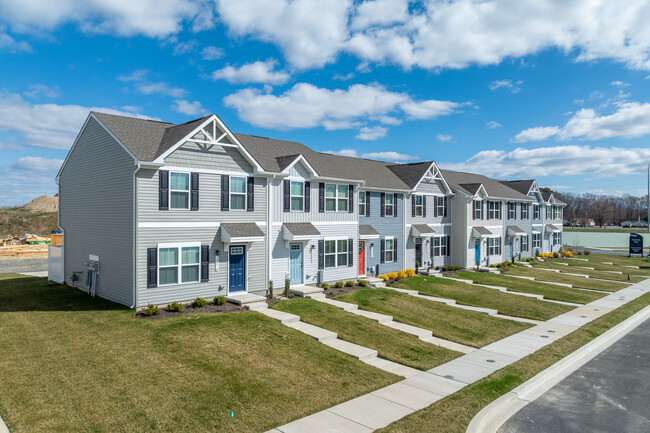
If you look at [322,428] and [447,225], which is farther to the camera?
[447,225]

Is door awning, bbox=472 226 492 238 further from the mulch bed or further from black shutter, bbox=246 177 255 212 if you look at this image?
the mulch bed

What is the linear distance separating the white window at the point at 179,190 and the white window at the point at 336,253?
884cm

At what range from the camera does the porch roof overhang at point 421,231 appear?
98.7 ft

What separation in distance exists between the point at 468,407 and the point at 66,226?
21937 millimetres

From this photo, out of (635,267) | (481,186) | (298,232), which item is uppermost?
(481,186)

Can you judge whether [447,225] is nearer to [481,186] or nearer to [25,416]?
[481,186]

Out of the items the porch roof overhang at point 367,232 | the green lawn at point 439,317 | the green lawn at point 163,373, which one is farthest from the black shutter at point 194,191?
the porch roof overhang at point 367,232

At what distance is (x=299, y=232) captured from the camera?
838 inches

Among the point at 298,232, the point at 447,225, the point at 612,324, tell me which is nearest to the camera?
the point at 612,324

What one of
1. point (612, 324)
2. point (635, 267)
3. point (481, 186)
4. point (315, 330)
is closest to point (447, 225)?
point (481, 186)

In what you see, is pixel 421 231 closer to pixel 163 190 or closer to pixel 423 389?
pixel 163 190

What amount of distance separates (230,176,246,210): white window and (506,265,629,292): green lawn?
25259mm

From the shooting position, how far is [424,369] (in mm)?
12578

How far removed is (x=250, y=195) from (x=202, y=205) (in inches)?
102
